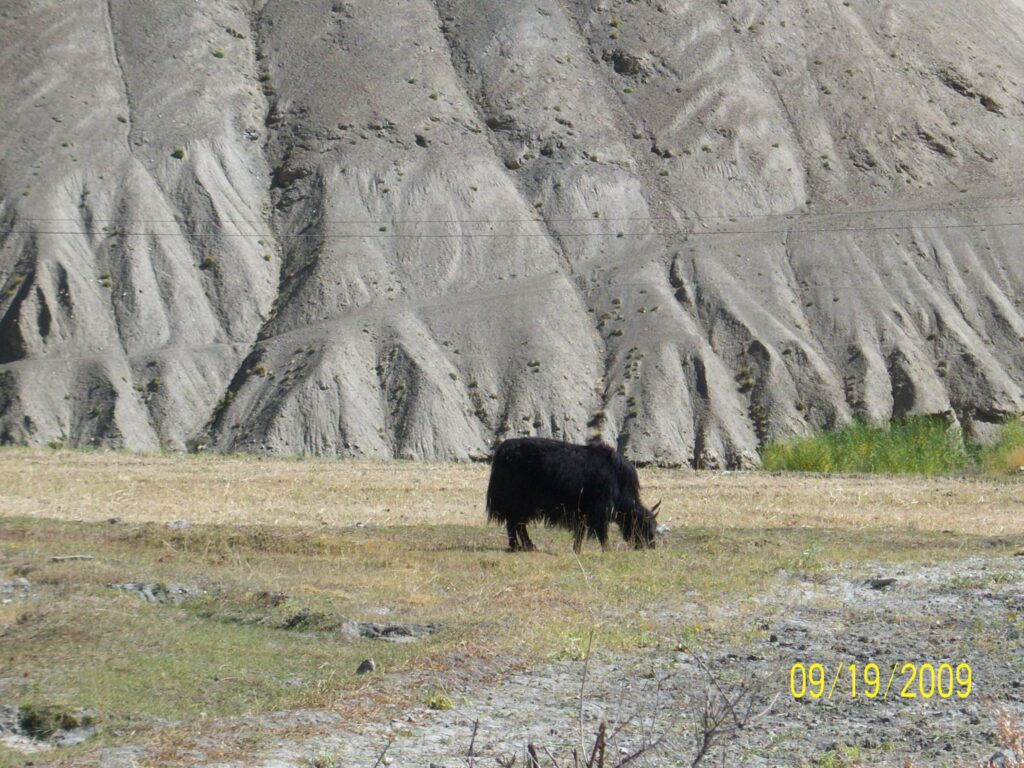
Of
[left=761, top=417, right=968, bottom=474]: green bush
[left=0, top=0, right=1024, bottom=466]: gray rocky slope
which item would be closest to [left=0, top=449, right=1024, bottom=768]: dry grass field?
[left=761, top=417, right=968, bottom=474]: green bush

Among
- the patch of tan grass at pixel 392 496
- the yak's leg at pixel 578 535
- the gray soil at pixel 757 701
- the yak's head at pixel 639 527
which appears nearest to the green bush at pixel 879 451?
the patch of tan grass at pixel 392 496

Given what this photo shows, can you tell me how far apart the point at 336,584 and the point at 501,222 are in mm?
40351

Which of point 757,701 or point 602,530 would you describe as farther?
point 602,530

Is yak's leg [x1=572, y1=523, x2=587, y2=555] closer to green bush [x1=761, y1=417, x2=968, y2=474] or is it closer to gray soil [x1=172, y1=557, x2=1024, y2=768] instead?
gray soil [x1=172, y1=557, x2=1024, y2=768]

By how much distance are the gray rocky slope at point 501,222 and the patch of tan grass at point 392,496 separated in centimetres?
976

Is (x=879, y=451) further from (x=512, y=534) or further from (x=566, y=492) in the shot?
(x=512, y=534)

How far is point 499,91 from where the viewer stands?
2296 inches

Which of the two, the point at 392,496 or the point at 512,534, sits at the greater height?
the point at 512,534

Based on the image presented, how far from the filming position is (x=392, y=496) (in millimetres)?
25203

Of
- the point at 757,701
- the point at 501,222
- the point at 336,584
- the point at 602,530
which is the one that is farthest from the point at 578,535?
the point at 501,222

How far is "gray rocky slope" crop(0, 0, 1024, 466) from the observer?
4488 centimetres

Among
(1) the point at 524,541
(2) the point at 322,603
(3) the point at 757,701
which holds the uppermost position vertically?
(3) the point at 757,701

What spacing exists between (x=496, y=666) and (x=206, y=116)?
49.6 metres
